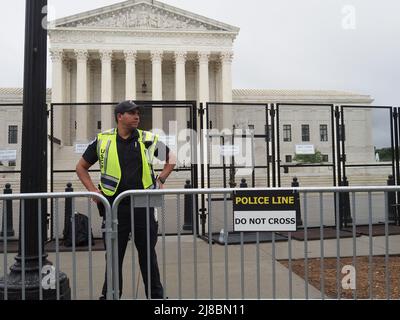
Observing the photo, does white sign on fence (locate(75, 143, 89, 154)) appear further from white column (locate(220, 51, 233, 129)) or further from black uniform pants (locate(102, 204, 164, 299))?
white column (locate(220, 51, 233, 129))

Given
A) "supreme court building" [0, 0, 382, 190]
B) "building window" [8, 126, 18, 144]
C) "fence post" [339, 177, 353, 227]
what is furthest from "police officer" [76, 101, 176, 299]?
"supreme court building" [0, 0, 382, 190]

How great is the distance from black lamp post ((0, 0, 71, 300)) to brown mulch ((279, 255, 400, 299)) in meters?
3.06

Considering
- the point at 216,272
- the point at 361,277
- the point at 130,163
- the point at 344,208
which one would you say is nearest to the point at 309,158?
the point at 344,208

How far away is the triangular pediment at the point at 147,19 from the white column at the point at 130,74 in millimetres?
3886

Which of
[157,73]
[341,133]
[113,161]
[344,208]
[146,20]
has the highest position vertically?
[146,20]

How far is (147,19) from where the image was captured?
58500 millimetres

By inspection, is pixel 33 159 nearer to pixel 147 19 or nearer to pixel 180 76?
pixel 180 76

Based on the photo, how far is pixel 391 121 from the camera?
10.2m

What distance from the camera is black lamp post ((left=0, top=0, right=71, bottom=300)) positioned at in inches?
159

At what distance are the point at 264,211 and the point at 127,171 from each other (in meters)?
1.56

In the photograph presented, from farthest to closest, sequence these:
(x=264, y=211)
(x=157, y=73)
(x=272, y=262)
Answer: (x=157, y=73)
(x=272, y=262)
(x=264, y=211)

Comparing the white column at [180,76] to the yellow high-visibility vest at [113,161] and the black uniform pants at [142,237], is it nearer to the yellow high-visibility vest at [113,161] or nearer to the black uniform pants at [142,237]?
the yellow high-visibility vest at [113,161]

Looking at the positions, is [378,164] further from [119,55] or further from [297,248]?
[119,55]
